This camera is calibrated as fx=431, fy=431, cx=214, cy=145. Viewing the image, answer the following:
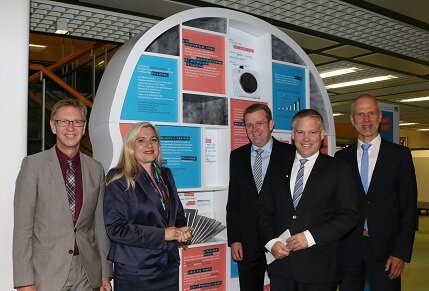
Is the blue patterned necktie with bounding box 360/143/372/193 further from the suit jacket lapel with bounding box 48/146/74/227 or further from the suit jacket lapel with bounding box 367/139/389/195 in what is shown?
the suit jacket lapel with bounding box 48/146/74/227

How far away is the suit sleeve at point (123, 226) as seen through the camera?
2.22 meters

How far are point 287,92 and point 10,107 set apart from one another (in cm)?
230

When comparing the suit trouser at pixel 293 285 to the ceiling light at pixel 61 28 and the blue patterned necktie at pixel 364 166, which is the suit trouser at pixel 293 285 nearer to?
the blue patterned necktie at pixel 364 166

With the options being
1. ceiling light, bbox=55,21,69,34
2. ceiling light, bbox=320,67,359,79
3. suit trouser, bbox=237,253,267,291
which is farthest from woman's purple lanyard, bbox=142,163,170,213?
ceiling light, bbox=320,67,359,79

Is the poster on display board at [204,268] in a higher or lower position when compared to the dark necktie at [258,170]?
lower

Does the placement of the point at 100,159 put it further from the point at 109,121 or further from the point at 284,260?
the point at 284,260

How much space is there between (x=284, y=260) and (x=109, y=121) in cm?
140

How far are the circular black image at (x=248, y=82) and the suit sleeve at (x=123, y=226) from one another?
1601 millimetres

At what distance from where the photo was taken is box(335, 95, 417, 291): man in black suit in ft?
8.97

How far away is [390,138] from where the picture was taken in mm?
5305

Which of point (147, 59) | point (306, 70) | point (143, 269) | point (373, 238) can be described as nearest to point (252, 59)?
point (306, 70)

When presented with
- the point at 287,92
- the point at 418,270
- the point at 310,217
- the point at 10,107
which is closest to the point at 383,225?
the point at 310,217

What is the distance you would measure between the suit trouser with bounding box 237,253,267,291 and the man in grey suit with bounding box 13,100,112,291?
1.09m

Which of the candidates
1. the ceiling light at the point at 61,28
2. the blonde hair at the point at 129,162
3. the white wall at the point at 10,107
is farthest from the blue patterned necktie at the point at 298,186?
the ceiling light at the point at 61,28
